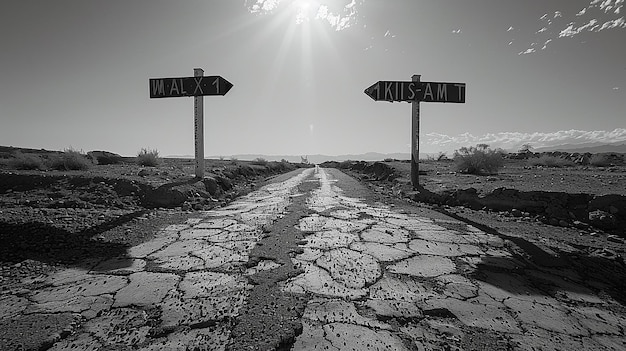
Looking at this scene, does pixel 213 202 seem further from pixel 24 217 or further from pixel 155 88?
pixel 155 88

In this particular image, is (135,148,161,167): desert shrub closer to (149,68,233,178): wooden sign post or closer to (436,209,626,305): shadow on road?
(149,68,233,178): wooden sign post

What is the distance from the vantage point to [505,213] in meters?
5.76

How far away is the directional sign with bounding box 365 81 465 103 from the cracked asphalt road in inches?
235

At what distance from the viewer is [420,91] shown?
910cm

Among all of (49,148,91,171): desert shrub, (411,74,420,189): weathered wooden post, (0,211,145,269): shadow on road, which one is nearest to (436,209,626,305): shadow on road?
(0,211,145,269): shadow on road

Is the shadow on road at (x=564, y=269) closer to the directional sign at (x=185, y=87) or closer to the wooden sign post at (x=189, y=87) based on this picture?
the wooden sign post at (x=189, y=87)

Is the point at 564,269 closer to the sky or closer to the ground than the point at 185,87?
closer to the ground

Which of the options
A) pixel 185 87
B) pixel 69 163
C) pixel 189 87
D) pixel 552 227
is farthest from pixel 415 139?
pixel 69 163

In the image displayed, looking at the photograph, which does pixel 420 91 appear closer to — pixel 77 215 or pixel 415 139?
pixel 415 139

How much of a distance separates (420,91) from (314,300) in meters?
8.19

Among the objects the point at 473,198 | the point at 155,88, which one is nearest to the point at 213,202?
the point at 155,88

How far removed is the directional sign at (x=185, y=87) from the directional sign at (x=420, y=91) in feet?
15.6

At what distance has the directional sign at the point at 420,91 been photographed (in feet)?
29.9

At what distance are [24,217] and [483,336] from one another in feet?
18.1
